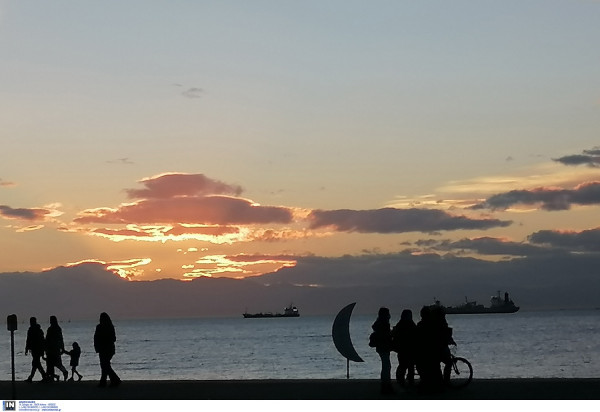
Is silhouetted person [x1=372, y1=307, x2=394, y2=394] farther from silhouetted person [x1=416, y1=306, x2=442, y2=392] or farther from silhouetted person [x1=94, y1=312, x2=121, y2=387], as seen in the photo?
silhouetted person [x1=94, y1=312, x2=121, y2=387]

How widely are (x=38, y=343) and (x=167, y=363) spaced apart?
7058cm

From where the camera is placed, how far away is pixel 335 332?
23562 millimetres

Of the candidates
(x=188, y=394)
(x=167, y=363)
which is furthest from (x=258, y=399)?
(x=167, y=363)

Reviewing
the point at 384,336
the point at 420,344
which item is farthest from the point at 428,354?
the point at 384,336

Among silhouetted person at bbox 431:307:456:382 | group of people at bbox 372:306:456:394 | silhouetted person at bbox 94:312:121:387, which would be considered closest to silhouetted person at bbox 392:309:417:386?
group of people at bbox 372:306:456:394

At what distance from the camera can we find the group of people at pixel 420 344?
1742 cm

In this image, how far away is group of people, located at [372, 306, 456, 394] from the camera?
17422 millimetres

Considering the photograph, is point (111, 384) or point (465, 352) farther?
point (465, 352)

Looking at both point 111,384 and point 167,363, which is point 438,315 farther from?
point 167,363

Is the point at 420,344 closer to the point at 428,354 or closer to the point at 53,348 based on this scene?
the point at 428,354

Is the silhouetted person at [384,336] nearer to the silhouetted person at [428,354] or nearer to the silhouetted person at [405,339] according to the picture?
the silhouetted person at [405,339]

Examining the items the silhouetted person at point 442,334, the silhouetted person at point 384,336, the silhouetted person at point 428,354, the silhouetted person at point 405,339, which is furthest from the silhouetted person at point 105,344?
the silhouetted person at point 442,334
